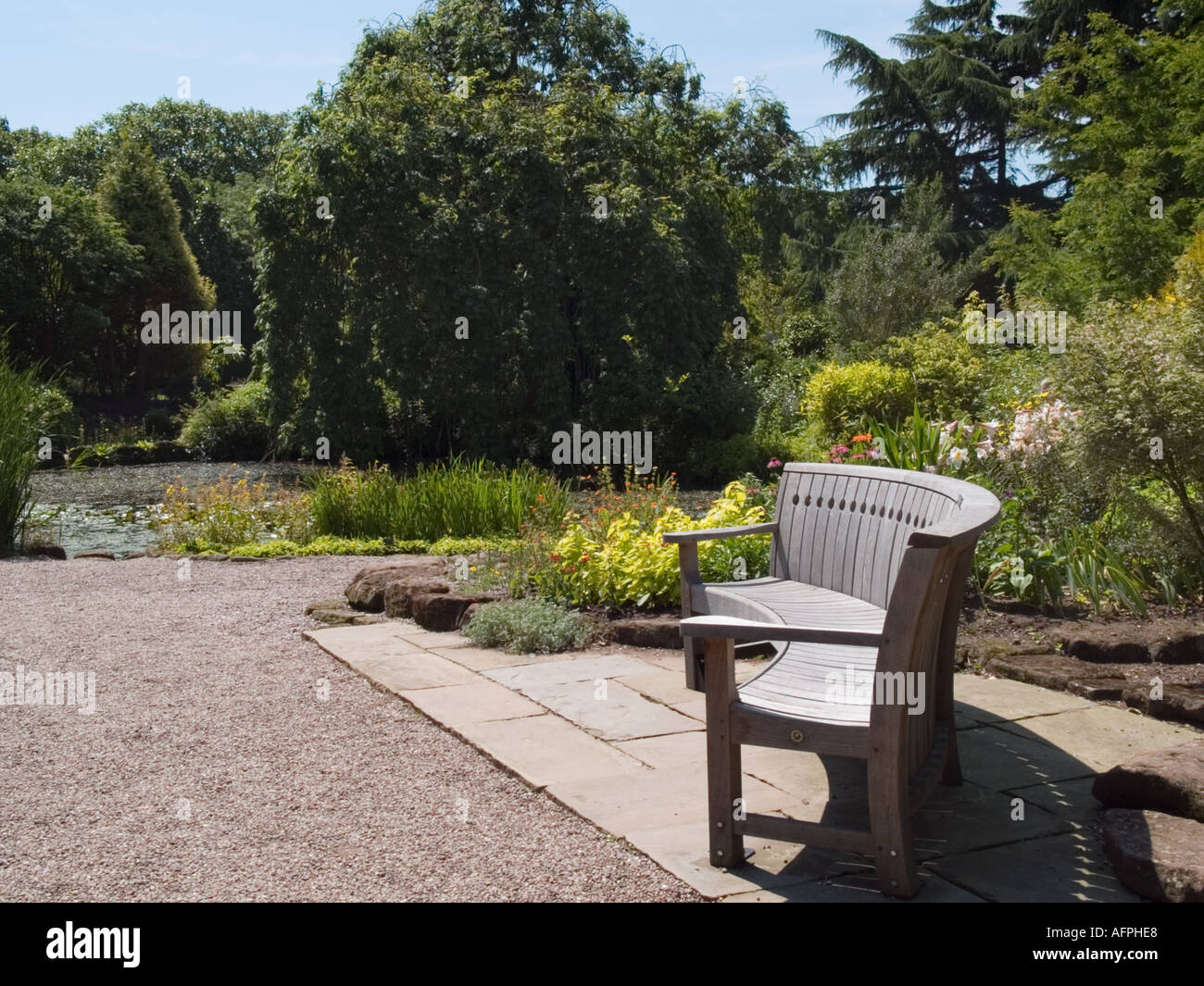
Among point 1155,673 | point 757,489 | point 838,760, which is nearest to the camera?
point 838,760

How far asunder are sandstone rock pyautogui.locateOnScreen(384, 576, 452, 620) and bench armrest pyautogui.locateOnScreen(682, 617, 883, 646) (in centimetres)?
403

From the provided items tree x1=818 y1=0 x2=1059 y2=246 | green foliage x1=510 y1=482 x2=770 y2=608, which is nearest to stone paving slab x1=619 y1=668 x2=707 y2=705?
green foliage x1=510 y1=482 x2=770 y2=608

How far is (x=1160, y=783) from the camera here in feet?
10.6

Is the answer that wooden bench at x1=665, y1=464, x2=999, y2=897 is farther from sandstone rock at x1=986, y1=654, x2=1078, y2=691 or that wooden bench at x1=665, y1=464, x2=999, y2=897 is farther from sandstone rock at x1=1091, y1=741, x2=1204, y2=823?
sandstone rock at x1=986, y1=654, x2=1078, y2=691

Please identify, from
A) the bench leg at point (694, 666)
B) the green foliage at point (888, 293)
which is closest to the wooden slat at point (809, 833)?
the bench leg at point (694, 666)

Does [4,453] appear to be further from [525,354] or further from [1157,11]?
[1157,11]

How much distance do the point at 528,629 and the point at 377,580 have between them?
1.79 m

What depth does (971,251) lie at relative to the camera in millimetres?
28438

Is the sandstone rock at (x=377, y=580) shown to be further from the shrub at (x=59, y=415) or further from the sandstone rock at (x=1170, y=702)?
the shrub at (x=59, y=415)

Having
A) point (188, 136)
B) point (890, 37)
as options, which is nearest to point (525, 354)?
point (890, 37)

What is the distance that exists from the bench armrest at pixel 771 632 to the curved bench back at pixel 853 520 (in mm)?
809

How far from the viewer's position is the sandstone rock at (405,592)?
22.4 ft

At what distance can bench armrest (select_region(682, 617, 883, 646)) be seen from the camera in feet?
9.23
